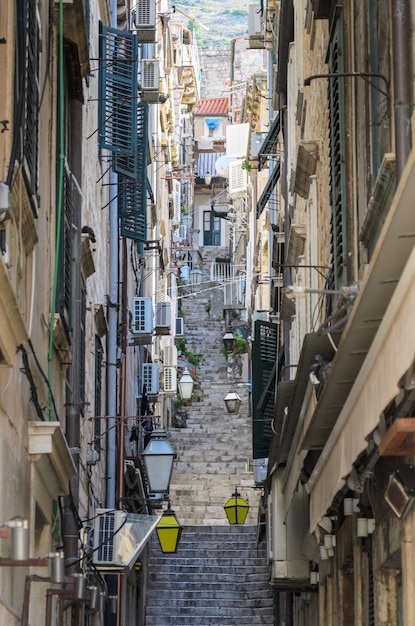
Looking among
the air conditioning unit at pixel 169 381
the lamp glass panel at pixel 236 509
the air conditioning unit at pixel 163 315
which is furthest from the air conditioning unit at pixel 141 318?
the air conditioning unit at pixel 169 381

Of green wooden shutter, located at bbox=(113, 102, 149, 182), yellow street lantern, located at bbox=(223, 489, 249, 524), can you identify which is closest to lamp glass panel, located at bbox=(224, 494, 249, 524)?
yellow street lantern, located at bbox=(223, 489, 249, 524)

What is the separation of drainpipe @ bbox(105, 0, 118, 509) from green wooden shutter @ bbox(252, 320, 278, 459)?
2.68 m

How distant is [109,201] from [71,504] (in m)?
10.2

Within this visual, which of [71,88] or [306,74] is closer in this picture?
[71,88]

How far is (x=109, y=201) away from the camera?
2461cm

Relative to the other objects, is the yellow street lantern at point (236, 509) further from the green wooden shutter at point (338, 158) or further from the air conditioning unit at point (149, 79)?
the green wooden shutter at point (338, 158)

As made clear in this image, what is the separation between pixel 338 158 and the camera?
43.9 ft

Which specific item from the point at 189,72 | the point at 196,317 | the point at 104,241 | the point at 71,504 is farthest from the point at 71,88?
the point at 189,72

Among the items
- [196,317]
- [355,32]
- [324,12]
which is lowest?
[355,32]

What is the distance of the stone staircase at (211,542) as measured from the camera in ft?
102

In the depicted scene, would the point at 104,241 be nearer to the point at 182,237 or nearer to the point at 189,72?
the point at 182,237

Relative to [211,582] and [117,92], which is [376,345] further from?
[211,582]

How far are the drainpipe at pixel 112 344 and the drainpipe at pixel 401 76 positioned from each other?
13895 millimetres

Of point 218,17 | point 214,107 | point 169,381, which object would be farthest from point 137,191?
point 218,17
